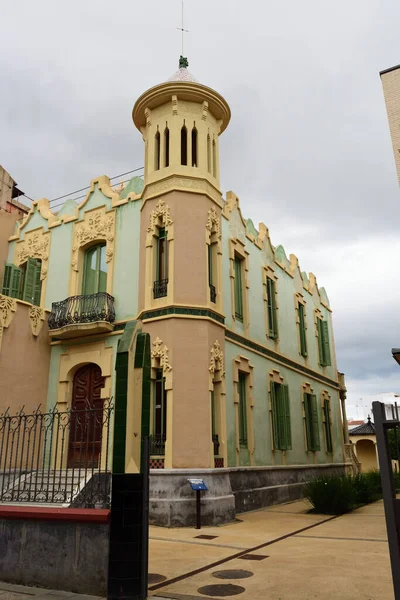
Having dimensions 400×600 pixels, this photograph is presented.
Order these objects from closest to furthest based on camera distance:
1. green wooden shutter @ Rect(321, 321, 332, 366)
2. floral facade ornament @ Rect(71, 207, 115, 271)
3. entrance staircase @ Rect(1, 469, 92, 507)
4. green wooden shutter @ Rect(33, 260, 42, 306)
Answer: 1. entrance staircase @ Rect(1, 469, 92, 507)
2. floral facade ornament @ Rect(71, 207, 115, 271)
3. green wooden shutter @ Rect(33, 260, 42, 306)
4. green wooden shutter @ Rect(321, 321, 332, 366)

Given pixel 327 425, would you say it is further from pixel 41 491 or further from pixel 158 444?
pixel 41 491

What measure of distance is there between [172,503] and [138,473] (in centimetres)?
643

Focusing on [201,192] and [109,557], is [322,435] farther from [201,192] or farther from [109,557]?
[109,557]

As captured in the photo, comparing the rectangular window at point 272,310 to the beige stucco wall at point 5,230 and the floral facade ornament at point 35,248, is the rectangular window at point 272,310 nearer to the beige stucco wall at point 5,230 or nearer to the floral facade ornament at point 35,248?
the floral facade ornament at point 35,248

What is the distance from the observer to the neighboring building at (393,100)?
14906 mm

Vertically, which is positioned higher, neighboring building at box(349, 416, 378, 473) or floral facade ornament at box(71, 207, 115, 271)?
floral facade ornament at box(71, 207, 115, 271)

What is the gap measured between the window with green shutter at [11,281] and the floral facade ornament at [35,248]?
82 cm

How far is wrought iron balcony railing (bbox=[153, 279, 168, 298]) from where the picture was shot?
1430 cm

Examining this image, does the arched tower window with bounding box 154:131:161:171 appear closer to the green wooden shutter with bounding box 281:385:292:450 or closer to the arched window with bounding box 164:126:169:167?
the arched window with bounding box 164:126:169:167

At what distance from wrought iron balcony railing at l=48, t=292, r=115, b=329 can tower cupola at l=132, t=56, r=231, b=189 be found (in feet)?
13.0

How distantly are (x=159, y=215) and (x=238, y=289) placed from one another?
4.13 meters

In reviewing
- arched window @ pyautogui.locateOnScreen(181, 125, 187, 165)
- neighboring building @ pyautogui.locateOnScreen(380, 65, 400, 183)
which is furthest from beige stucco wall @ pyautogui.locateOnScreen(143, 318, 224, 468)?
neighboring building @ pyautogui.locateOnScreen(380, 65, 400, 183)

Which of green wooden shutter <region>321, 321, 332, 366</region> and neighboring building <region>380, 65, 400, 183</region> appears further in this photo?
green wooden shutter <region>321, 321, 332, 366</region>

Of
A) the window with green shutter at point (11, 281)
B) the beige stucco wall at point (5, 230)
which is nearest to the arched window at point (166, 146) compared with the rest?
the window with green shutter at point (11, 281)
